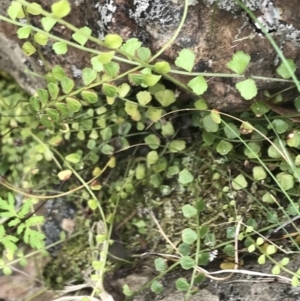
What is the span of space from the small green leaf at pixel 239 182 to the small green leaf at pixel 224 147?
0.07 m

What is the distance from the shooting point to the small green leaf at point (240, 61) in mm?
946

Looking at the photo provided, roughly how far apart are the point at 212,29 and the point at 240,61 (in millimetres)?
122

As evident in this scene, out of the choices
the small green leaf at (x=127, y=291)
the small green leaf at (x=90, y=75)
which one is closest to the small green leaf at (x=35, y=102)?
the small green leaf at (x=90, y=75)

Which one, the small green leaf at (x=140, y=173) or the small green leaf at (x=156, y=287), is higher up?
the small green leaf at (x=140, y=173)

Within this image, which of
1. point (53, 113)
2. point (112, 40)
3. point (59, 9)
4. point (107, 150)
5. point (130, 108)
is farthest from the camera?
point (107, 150)

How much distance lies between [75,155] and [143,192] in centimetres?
22

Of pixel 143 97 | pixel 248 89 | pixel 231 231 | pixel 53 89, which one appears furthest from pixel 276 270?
pixel 53 89

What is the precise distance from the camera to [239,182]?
116 cm

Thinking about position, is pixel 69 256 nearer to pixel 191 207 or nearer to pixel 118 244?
pixel 118 244

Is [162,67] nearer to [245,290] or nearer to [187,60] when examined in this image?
[187,60]

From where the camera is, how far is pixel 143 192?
1.32 metres

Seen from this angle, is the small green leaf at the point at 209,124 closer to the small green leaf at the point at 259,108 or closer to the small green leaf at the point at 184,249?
the small green leaf at the point at 259,108

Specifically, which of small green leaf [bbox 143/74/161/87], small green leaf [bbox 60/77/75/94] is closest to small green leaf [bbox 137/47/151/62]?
small green leaf [bbox 143/74/161/87]

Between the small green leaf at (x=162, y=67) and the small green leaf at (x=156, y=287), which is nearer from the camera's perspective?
the small green leaf at (x=162, y=67)
